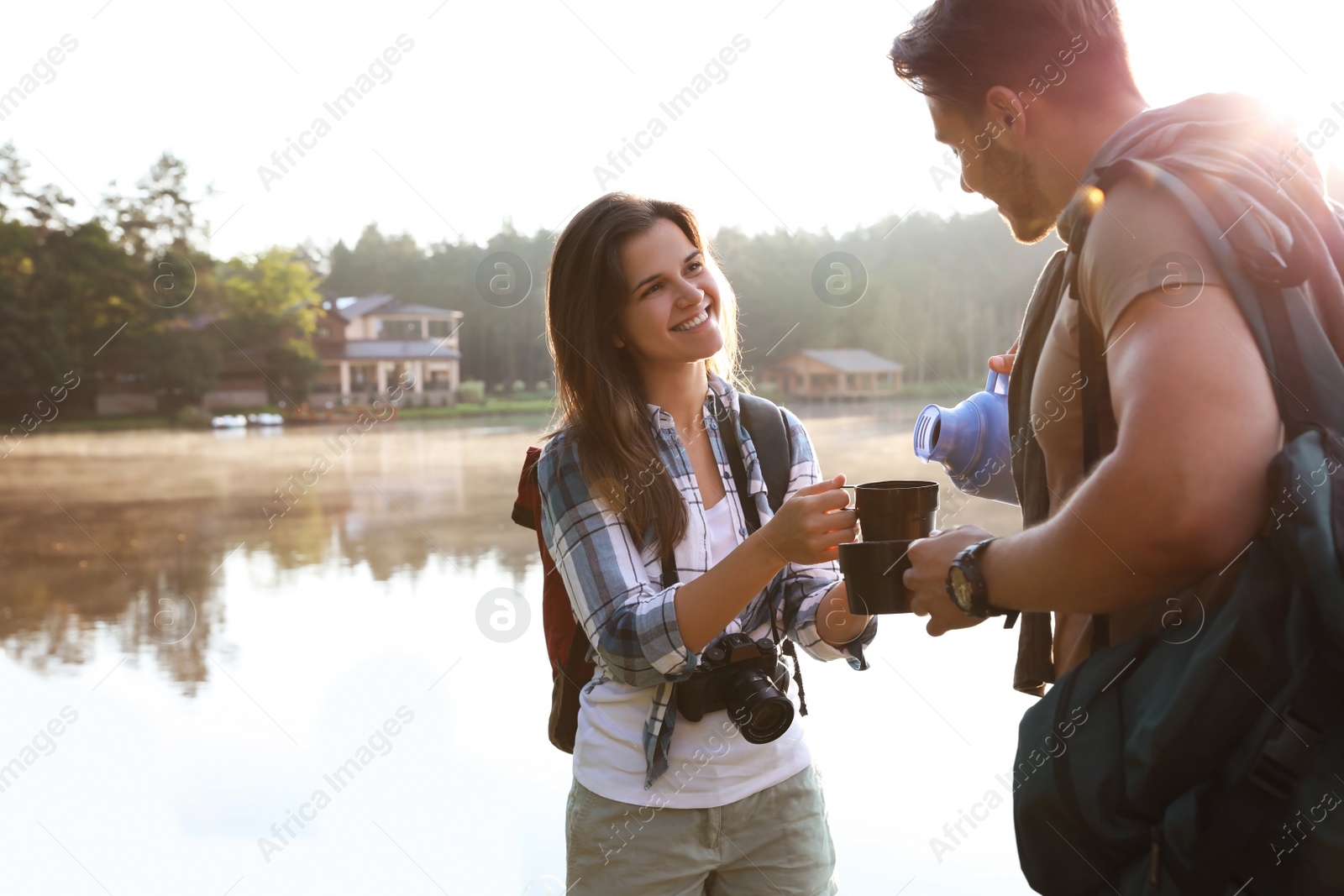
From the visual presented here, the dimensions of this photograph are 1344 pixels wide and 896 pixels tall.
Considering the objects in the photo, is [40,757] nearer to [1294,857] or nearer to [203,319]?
[1294,857]

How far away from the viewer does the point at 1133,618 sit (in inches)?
35.4

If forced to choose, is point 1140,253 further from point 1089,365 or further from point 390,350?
point 390,350

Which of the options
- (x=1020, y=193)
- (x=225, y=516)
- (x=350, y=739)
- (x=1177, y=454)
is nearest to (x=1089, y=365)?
(x=1177, y=454)

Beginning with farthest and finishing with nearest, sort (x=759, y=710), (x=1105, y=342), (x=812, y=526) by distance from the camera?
(x=759, y=710)
(x=812, y=526)
(x=1105, y=342)

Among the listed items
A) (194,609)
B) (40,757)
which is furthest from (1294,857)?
(194,609)

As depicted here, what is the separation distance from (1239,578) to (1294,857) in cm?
20

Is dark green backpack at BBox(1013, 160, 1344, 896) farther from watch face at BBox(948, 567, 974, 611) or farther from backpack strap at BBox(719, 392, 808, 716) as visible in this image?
backpack strap at BBox(719, 392, 808, 716)

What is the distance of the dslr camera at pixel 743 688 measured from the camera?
4.34 ft

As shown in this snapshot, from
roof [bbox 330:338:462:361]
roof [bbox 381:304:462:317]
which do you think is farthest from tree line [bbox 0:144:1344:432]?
roof [bbox 330:338:462:361]

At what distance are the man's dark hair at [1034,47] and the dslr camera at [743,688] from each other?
717 mm

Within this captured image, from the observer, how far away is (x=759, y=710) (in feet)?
4.31

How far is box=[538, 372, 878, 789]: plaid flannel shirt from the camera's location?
1.29 metres

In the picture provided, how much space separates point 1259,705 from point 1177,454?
193mm

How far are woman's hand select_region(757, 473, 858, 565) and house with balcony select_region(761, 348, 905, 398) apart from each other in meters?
21.6
